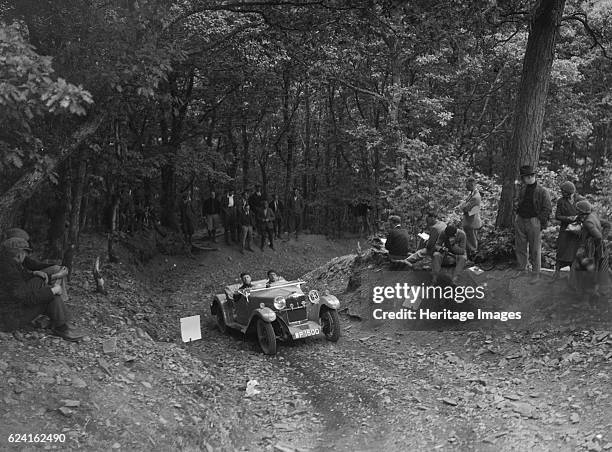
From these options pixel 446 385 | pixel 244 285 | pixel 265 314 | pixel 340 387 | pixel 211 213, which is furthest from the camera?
pixel 211 213

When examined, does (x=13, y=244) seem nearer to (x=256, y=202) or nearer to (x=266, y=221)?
(x=256, y=202)

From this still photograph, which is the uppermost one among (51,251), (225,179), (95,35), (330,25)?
(330,25)

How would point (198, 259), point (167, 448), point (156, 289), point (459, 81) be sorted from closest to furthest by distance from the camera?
point (167, 448)
point (156, 289)
point (198, 259)
point (459, 81)

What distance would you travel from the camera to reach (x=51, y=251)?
11.6 m

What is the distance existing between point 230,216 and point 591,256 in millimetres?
14666

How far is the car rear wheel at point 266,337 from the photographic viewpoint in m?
9.77

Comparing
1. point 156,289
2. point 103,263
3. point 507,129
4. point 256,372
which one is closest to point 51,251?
point 103,263

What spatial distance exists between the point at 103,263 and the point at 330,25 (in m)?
8.52

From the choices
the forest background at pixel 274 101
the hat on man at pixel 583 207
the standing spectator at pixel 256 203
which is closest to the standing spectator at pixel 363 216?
the forest background at pixel 274 101

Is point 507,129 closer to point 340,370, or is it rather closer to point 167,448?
point 340,370

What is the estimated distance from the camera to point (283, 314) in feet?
33.4

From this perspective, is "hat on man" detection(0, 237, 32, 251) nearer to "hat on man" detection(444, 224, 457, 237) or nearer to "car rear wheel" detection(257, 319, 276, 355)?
"car rear wheel" detection(257, 319, 276, 355)

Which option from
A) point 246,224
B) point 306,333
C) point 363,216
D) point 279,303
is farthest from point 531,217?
point 363,216

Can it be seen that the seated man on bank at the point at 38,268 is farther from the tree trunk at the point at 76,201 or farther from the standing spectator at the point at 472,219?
the standing spectator at the point at 472,219
